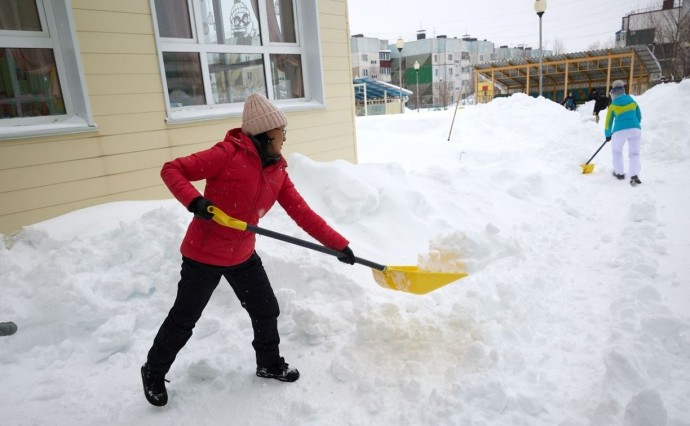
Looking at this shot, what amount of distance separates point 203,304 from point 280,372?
0.65 metres

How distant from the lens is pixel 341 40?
6.68 metres

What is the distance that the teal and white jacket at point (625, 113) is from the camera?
7688 millimetres

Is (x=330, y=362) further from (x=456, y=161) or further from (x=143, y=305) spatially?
(x=456, y=161)

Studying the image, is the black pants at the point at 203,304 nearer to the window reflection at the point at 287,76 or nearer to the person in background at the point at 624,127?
the window reflection at the point at 287,76

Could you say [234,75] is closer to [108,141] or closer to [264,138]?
[108,141]

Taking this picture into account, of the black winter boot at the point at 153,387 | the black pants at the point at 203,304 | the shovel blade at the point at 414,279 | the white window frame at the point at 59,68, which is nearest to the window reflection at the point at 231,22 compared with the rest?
the white window frame at the point at 59,68

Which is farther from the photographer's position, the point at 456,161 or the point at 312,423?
the point at 456,161

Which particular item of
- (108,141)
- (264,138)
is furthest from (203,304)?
(108,141)

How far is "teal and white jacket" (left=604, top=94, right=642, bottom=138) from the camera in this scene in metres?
7.69

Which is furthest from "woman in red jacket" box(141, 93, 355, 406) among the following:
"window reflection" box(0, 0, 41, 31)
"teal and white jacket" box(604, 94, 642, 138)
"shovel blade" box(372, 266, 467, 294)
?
"teal and white jacket" box(604, 94, 642, 138)

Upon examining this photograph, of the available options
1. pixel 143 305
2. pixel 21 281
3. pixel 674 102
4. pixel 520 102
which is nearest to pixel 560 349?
pixel 143 305

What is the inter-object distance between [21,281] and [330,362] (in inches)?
100

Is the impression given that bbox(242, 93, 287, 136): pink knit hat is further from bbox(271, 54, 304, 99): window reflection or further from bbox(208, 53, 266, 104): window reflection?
bbox(271, 54, 304, 99): window reflection

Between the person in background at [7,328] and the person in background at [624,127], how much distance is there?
337 inches
